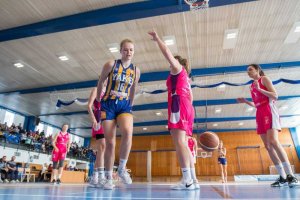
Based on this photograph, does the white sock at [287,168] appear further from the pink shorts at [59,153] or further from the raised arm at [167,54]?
the pink shorts at [59,153]

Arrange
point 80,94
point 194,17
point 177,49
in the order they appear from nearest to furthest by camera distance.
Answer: point 194,17 < point 177,49 < point 80,94

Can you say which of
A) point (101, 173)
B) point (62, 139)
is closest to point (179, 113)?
point (101, 173)

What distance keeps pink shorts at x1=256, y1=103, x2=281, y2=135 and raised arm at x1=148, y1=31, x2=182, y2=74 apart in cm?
154

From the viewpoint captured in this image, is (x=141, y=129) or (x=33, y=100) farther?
(x=141, y=129)

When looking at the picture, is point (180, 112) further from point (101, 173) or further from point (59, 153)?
point (59, 153)

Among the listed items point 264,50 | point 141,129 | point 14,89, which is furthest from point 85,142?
point 264,50

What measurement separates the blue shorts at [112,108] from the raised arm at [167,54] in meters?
0.73

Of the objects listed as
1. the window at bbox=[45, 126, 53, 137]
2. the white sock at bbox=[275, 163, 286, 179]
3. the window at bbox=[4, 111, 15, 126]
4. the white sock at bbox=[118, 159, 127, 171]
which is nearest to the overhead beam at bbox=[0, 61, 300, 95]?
the window at bbox=[4, 111, 15, 126]

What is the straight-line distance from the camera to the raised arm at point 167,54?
2.57 metres

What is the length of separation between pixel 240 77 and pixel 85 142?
20.3m

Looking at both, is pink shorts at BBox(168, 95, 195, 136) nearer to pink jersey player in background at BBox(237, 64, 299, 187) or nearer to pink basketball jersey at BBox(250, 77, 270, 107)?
pink jersey player in background at BBox(237, 64, 299, 187)

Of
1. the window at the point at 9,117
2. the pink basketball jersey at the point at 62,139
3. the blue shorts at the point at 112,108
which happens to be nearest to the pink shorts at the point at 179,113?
the blue shorts at the point at 112,108

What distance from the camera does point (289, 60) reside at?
34.5ft

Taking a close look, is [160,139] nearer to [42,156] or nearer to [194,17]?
[42,156]
